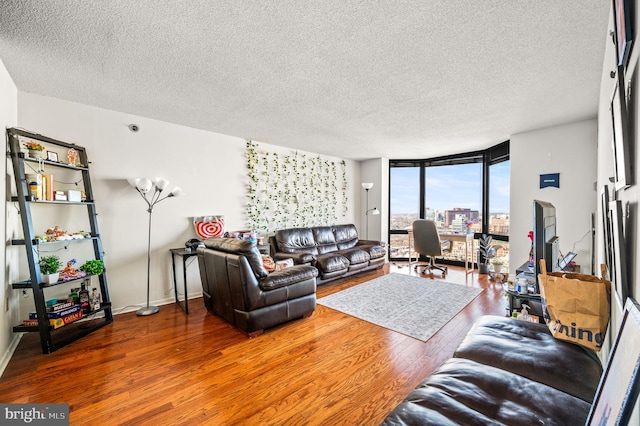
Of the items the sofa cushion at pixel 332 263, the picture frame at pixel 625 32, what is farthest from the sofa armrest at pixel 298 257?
the picture frame at pixel 625 32

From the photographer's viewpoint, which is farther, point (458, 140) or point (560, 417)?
point (458, 140)

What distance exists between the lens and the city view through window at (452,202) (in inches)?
204

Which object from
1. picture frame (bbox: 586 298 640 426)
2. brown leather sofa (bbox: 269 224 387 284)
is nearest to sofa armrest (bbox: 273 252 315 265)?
brown leather sofa (bbox: 269 224 387 284)

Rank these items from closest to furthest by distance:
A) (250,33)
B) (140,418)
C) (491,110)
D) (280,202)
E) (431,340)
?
(140,418) → (250,33) → (431,340) → (491,110) → (280,202)

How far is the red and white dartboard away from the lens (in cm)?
398

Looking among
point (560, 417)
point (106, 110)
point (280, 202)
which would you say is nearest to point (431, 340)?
point (560, 417)

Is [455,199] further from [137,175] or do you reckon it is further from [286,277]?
[137,175]

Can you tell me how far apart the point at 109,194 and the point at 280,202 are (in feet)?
8.39

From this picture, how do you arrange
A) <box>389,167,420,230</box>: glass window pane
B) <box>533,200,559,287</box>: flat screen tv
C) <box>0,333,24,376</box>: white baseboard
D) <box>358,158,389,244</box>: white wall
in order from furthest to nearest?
<box>389,167,420,230</box>: glass window pane, <box>358,158,389,244</box>: white wall, <box>0,333,24,376</box>: white baseboard, <box>533,200,559,287</box>: flat screen tv

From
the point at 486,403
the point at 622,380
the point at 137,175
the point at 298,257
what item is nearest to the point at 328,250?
the point at 298,257

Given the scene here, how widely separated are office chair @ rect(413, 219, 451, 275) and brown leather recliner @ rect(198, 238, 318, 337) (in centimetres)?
284

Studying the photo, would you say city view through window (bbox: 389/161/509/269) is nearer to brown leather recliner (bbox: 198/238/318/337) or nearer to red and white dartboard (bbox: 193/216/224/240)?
brown leather recliner (bbox: 198/238/318/337)

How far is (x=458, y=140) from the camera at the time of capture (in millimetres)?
4672

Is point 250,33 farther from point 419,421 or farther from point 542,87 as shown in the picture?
point 542,87
